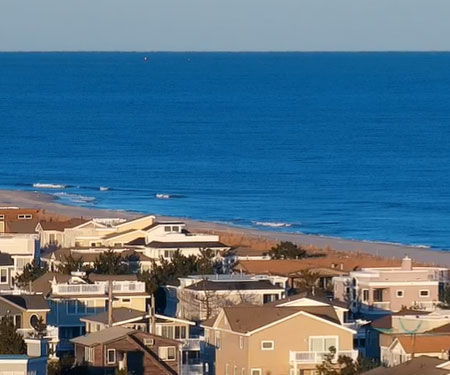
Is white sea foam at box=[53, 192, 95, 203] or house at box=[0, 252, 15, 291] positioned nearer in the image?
house at box=[0, 252, 15, 291]

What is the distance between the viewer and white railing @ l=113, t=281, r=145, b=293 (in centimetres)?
3516

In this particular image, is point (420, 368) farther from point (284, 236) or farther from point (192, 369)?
point (284, 236)

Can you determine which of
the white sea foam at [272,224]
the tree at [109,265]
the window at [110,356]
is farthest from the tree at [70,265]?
the white sea foam at [272,224]

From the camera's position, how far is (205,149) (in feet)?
395

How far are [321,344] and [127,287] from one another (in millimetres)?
7272

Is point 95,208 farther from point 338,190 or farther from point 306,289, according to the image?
point 306,289

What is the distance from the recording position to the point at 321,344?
28.8 metres

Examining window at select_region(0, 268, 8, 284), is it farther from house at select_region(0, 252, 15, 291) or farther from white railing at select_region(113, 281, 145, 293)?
white railing at select_region(113, 281, 145, 293)

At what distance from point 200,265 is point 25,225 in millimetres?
11845

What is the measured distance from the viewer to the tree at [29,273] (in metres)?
38.8

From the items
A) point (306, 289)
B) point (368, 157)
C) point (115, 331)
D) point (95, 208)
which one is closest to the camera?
point (115, 331)

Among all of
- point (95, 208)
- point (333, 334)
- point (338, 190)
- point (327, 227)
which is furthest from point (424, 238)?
point (333, 334)

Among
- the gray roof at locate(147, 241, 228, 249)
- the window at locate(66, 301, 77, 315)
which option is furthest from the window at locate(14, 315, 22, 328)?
the gray roof at locate(147, 241, 228, 249)

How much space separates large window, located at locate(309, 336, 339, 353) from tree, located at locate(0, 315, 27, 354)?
14.1ft
